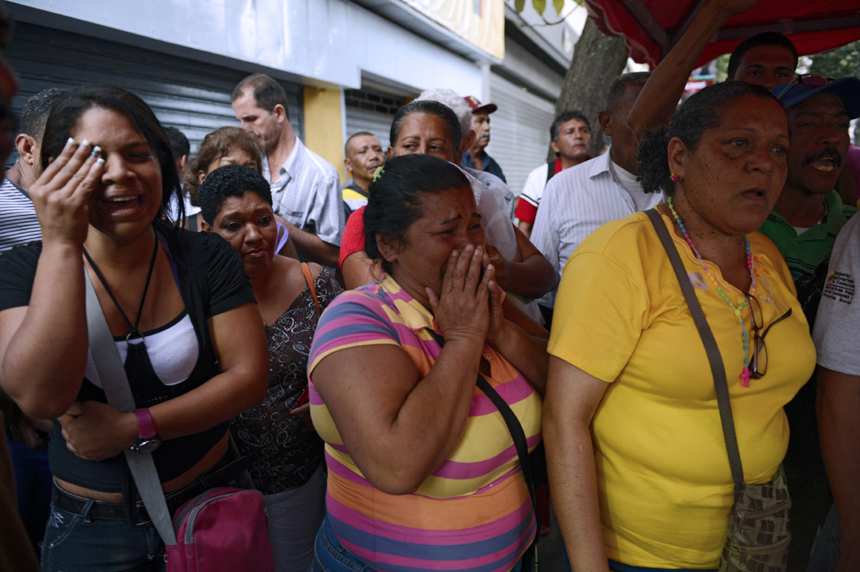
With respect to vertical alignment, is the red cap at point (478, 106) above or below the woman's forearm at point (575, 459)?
above

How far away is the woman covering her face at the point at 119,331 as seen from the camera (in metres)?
1.30

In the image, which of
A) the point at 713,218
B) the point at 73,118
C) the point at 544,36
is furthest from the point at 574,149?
the point at 544,36

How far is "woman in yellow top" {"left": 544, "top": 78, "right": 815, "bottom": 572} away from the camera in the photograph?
4.80 feet

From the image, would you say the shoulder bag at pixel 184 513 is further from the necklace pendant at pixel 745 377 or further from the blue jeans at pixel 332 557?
the necklace pendant at pixel 745 377

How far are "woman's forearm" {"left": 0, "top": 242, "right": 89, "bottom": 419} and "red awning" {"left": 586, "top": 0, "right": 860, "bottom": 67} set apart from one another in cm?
218

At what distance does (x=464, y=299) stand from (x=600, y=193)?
192cm

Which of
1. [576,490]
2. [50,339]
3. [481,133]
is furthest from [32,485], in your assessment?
[481,133]

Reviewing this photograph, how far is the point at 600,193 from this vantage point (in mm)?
3035

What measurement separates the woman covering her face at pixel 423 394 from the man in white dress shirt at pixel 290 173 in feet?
7.09

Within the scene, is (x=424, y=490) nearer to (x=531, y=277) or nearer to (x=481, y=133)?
(x=531, y=277)

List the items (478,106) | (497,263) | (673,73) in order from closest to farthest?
(497,263), (673,73), (478,106)

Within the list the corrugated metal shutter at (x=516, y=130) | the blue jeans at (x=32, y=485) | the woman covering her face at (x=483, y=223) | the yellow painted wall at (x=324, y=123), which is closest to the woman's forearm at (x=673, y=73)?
the woman covering her face at (x=483, y=223)

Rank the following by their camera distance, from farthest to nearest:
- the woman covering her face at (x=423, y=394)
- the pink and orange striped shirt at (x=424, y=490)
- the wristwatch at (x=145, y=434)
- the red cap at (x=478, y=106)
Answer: the red cap at (x=478, y=106), the wristwatch at (x=145, y=434), the pink and orange striped shirt at (x=424, y=490), the woman covering her face at (x=423, y=394)

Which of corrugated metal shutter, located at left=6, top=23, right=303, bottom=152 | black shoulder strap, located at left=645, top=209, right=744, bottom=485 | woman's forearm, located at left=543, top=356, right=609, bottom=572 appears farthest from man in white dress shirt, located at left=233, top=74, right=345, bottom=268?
black shoulder strap, located at left=645, top=209, right=744, bottom=485
